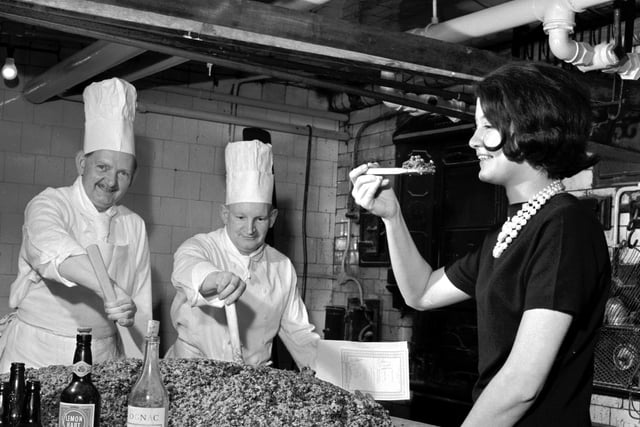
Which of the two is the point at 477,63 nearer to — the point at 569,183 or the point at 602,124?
the point at 602,124

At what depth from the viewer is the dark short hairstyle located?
1.72 meters

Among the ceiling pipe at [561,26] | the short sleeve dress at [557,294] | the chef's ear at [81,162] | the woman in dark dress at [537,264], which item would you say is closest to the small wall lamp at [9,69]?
the chef's ear at [81,162]

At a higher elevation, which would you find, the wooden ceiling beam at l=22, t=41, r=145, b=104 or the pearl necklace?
the wooden ceiling beam at l=22, t=41, r=145, b=104

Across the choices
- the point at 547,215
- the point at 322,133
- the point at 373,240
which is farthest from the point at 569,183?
the point at 547,215

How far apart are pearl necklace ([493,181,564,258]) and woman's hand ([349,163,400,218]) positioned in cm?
32

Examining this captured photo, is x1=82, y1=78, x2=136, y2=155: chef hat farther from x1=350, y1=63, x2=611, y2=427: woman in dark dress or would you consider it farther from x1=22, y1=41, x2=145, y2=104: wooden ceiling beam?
x1=350, y1=63, x2=611, y2=427: woman in dark dress

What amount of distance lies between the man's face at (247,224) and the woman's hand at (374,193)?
2.32m

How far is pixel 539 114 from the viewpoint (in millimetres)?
1717

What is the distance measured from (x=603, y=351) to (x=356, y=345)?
88.9 inches

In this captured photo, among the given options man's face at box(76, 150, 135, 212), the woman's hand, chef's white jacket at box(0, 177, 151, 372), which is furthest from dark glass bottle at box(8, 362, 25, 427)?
man's face at box(76, 150, 135, 212)

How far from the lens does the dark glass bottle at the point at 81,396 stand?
1.69 metres

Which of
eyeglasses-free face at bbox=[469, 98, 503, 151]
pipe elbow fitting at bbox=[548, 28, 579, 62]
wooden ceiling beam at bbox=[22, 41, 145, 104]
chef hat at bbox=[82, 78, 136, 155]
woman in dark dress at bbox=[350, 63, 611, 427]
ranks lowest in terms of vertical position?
woman in dark dress at bbox=[350, 63, 611, 427]

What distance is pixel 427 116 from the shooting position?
248 inches

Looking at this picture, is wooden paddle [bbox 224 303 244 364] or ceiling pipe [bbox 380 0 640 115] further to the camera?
ceiling pipe [bbox 380 0 640 115]
